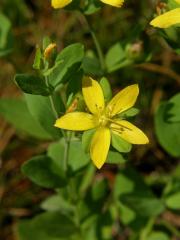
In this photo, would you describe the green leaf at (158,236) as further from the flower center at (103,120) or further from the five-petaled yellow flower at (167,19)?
the five-petaled yellow flower at (167,19)

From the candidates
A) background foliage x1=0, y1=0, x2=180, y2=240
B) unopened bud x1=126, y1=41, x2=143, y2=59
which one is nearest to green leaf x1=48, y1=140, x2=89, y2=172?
background foliage x1=0, y1=0, x2=180, y2=240

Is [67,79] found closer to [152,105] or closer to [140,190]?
[140,190]

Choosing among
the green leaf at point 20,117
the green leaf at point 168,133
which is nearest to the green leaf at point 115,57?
the green leaf at point 168,133

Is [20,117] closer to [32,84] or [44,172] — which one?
[44,172]

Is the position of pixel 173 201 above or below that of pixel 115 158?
below

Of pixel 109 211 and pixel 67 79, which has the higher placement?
pixel 67 79

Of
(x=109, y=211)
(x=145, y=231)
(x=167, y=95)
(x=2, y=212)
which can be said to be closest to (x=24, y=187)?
(x=2, y=212)

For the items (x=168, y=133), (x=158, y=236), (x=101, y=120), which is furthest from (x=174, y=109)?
(x=158, y=236)
